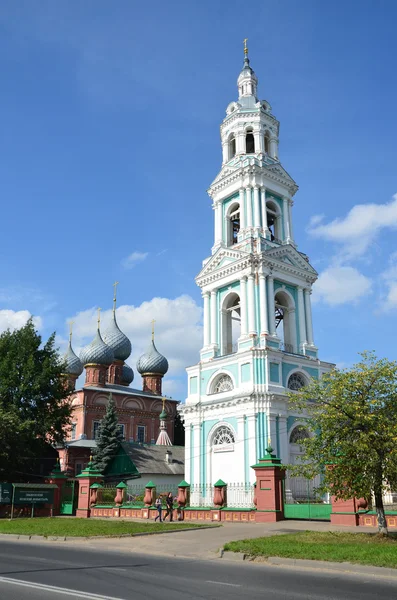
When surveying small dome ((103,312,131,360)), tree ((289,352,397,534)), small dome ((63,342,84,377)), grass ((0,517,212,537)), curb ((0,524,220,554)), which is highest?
small dome ((103,312,131,360))

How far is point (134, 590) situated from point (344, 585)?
3.33m

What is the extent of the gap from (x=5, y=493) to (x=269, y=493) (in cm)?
1314

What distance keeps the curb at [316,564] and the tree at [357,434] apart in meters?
4.08

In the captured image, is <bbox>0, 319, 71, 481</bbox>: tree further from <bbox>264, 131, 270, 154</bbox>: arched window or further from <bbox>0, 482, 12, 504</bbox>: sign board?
<bbox>264, 131, 270, 154</bbox>: arched window

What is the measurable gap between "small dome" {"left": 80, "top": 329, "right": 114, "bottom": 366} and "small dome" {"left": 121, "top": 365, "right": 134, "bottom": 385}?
619cm

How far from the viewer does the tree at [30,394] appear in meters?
31.5

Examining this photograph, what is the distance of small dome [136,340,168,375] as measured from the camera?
59656 mm

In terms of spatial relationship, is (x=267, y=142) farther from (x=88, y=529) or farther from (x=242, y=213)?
(x=88, y=529)

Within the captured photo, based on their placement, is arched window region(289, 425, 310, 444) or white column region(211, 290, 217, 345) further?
white column region(211, 290, 217, 345)

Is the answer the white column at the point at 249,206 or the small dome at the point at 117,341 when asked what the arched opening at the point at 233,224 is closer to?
the white column at the point at 249,206

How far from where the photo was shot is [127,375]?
202 feet

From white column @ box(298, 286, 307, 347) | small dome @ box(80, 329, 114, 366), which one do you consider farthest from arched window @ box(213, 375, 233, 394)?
small dome @ box(80, 329, 114, 366)

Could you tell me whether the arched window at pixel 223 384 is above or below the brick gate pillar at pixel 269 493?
above

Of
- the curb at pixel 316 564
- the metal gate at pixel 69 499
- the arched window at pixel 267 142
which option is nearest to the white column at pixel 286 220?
the arched window at pixel 267 142
